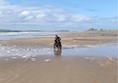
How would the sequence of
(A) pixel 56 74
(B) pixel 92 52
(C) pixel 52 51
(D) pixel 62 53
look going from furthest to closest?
1. (C) pixel 52 51
2. (B) pixel 92 52
3. (D) pixel 62 53
4. (A) pixel 56 74

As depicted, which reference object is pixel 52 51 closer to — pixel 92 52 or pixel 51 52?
pixel 51 52

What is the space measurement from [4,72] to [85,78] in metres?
3.82

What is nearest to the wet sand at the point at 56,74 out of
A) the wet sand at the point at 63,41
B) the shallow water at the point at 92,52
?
the shallow water at the point at 92,52

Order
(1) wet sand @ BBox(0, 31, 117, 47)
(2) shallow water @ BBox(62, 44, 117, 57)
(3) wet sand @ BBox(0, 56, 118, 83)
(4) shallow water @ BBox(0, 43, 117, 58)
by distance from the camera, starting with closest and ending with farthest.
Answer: (3) wet sand @ BBox(0, 56, 118, 83) < (4) shallow water @ BBox(0, 43, 117, 58) < (2) shallow water @ BBox(62, 44, 117, 57) < (1) wet sand @ BBox(0, 31, 117, 47)

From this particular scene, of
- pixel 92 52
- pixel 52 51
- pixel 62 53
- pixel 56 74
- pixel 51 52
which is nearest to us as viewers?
pixel 56 74

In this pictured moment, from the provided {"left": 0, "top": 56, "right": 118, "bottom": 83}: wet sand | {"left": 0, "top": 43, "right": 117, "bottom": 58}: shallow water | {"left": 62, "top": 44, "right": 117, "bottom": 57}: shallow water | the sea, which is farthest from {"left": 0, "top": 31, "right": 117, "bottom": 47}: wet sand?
{"left": 0, "top": 56, "right": 118, "bottom": 83}: wet sand

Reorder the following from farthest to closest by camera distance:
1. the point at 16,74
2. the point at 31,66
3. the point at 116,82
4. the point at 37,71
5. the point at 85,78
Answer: the point at 31,66, the point at 37,71, the point at 16,74, the point at 85,78, the point at 116,82

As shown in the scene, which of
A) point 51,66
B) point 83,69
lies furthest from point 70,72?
point 51,66

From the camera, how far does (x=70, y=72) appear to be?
12000 millimetres

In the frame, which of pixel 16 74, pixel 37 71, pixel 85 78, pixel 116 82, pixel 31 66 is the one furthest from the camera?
pixel 31 66

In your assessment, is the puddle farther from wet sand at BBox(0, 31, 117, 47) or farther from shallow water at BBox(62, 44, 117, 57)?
wet sand at BBox(0, 31, 117, 47)

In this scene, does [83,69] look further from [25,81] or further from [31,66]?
[25,81]

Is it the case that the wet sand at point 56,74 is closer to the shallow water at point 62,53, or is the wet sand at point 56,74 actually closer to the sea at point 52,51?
the sea at point 52,51

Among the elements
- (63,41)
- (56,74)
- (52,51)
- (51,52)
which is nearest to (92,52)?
(51,52)
